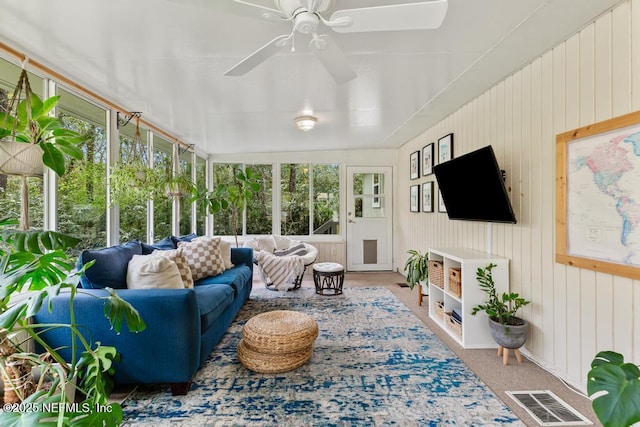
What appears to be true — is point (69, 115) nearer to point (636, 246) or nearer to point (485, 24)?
point (485, 24)

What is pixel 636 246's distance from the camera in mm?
1521

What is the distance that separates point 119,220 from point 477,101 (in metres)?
3.87

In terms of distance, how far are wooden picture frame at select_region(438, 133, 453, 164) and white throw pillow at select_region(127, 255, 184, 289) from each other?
3.13 meters

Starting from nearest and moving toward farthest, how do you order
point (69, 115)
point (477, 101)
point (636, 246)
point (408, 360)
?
point (636, 246), point (408, 360), point (69, 115), point (477, 101)

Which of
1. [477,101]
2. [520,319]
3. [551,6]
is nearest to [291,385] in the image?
[520,319]

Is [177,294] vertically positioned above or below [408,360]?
above

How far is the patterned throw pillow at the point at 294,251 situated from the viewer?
15.3ft

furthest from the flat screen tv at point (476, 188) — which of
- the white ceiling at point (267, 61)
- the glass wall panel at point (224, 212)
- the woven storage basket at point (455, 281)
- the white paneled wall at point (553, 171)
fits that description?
the glass wall panel at point (224, 212)

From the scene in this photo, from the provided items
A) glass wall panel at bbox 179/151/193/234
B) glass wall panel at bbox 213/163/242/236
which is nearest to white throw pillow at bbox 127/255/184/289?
glass wall panel at bbox 179/151/193/234

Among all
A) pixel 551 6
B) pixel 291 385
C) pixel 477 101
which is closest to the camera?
pixel 551 6

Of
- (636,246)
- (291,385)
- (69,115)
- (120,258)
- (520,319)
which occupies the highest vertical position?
(69,115)

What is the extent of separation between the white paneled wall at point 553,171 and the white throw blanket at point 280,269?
7.45 feet

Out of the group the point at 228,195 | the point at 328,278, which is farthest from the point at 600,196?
the point at 228,195

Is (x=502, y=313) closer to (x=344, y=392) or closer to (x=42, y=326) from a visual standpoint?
(x=344, y=392)
